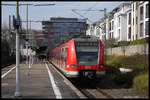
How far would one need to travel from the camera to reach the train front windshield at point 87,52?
15.3m

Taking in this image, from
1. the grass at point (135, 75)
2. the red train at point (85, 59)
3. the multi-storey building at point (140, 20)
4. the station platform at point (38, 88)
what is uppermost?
the multi-storey building at point (140, 20)

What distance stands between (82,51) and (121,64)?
27.8ft

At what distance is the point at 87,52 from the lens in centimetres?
1559

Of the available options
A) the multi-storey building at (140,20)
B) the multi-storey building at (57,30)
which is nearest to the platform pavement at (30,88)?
the multi-storey building at (140,20)

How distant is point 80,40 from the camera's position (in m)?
15.9

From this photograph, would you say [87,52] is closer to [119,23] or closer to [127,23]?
[127,23]

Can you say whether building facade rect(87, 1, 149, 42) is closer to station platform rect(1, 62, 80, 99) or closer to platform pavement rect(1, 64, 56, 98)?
station platform rect(1, 62, 80, 99)

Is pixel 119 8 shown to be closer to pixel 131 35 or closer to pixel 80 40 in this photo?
pixel 131 35

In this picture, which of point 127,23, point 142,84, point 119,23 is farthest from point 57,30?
point 142,84

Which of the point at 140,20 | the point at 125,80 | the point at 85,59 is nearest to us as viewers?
the point at 85,59

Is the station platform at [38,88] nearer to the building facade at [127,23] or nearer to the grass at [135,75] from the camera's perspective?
the grass at [135,75]

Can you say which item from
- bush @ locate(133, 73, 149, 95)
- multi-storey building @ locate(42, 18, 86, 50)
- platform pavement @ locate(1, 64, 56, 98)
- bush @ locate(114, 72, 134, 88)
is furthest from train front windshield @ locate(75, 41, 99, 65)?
multi-storey building @ locate(42, 18, 86, 50)

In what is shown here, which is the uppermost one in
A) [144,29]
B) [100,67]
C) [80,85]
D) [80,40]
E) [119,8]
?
[119,8]

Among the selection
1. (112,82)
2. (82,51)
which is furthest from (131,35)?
(82,51)
